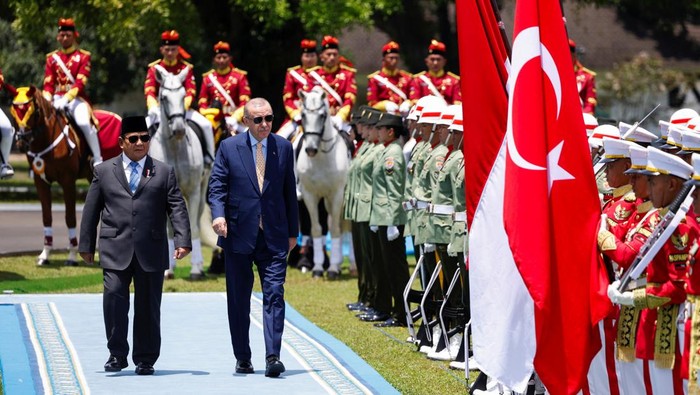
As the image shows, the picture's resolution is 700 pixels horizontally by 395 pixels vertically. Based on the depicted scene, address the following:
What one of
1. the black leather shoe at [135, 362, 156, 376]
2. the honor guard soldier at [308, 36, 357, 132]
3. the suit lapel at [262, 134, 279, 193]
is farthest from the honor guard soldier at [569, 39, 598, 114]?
the black leather shoe at [135, 362, 156, 376]

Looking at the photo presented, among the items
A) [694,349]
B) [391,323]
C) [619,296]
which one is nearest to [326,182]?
[391,323]

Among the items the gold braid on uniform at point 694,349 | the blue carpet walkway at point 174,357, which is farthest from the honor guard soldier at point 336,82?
the gold braid on uniform at point 694,349

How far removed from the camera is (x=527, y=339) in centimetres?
848

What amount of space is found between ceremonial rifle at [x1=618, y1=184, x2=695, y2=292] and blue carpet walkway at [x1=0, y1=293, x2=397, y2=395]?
3.16 meters

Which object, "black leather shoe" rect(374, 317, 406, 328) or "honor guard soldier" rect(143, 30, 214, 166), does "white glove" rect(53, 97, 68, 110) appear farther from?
"black leather shoe" rect(374, 317, 406, 328)

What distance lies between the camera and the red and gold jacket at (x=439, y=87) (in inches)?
789

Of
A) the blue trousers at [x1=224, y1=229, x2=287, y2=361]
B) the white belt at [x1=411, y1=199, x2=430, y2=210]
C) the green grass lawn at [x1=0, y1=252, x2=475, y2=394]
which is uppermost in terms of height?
the white belt at [x1=411, y1=199, x2=430, y2=210]

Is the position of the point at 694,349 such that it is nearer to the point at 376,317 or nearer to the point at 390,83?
the point at 376,317

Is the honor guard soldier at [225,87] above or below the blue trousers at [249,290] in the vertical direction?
above

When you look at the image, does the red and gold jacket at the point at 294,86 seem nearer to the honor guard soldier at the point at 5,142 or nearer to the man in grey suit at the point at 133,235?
the honor guard soldier at the point at 5,142

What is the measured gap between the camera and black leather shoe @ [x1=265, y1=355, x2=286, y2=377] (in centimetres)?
1132

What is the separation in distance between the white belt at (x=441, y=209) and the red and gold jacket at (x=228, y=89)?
8443mm

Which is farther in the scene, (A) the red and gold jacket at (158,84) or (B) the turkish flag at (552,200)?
(A) the red and gold jacket at (158,84)

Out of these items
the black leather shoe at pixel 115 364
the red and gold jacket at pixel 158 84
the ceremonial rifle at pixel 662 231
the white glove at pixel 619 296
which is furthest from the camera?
the red and gold jacket at pixel 158 84
